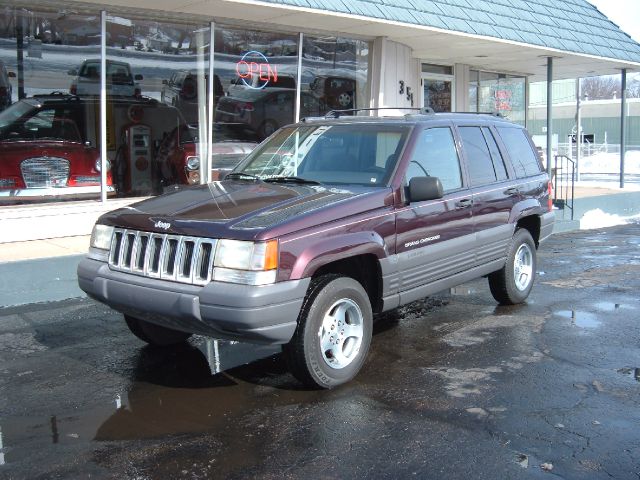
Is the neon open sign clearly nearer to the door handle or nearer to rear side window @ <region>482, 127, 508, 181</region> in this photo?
rear side window @ <region>482, 127, 508, 181</region>

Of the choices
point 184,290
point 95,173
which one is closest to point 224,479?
point 184,290

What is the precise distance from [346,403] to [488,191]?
2773mm

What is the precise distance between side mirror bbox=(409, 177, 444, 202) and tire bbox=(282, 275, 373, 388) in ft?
2.84

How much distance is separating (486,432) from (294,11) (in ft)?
25.4

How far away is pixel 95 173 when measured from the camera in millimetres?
10570

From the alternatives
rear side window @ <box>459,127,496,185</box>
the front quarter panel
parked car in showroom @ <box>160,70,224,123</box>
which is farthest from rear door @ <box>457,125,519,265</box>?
parked car in showroom @ <box>160,70,224,123</box>

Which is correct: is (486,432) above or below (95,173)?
below

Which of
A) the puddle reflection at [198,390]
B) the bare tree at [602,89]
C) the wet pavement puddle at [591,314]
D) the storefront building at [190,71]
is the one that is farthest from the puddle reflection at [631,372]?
the bare tree at [602,89]

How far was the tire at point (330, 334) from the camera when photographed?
4.73m

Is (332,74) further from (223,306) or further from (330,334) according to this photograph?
(223,306)

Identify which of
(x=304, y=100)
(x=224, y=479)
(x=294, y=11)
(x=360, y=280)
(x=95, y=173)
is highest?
(x=294, y=11)

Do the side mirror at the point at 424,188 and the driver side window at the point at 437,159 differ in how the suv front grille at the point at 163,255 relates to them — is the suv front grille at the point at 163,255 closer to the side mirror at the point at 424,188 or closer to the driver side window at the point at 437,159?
the side mirror at the point at 424,188

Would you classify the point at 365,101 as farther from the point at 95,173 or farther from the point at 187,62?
the point at 95,173

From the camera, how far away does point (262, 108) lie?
12414 millimetres
